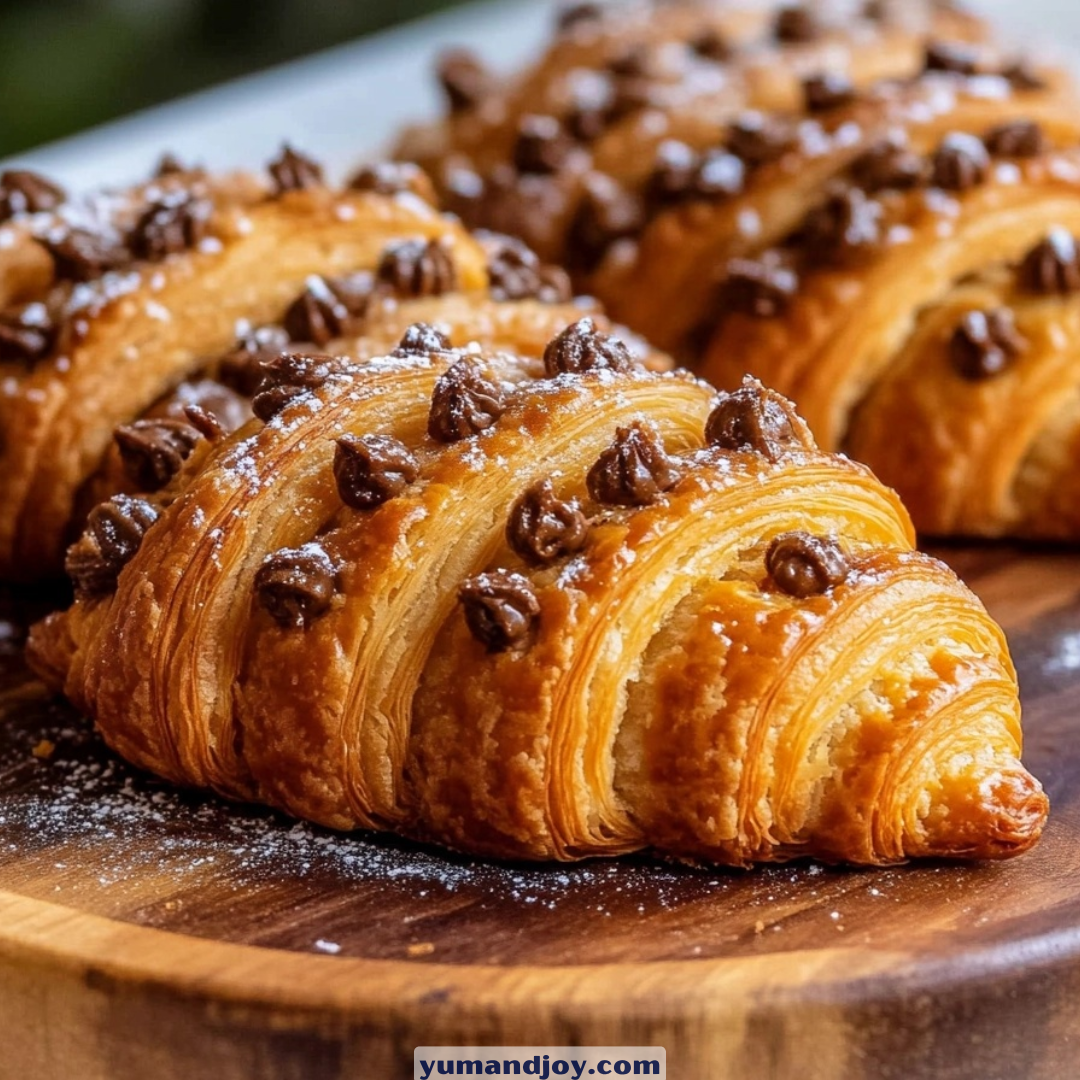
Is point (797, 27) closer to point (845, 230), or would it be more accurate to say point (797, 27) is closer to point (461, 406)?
point (845, 230)

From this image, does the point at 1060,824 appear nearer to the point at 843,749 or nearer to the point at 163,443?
the point at 843,749

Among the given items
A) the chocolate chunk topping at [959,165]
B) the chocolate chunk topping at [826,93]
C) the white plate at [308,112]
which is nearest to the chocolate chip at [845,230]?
the chocolate chunk topping at [959,165]

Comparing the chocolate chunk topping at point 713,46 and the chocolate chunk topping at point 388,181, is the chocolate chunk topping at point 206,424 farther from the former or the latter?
the chocolate chunk topping at point 713,46

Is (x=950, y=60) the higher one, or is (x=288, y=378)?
(x=950, y=60)

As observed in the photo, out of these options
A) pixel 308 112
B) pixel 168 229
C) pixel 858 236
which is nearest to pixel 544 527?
pixel 168 229

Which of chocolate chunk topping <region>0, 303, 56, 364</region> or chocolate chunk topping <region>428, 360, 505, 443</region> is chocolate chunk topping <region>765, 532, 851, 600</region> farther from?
chocolate chunk topping <region>0, 303, 56, 364</region>

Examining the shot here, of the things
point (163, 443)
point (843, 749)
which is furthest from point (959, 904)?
point (163, 443)
